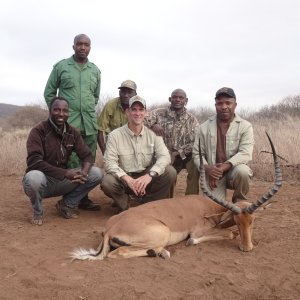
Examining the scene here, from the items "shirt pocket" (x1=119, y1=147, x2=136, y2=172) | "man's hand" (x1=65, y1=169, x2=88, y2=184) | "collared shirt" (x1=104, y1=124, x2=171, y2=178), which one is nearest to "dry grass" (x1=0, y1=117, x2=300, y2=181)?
"collared shirt" (x1=104, y1=124, x2=171, y2=178)

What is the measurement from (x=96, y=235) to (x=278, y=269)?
232 cm

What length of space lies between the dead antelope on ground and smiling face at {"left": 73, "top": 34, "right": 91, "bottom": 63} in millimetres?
2932

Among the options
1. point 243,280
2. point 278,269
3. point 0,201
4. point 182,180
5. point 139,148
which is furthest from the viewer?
point 182,180

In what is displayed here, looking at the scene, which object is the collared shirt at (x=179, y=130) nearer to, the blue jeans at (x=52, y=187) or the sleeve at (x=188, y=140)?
the sleeve at (x=188, y=140)

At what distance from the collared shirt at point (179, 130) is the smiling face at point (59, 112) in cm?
187

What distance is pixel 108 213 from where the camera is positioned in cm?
684

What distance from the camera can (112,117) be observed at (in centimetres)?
739

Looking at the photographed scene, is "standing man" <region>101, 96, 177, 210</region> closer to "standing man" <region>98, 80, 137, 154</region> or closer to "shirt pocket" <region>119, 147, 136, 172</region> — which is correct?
"shirt pocket" <region>119, 147, 136, 172</region>

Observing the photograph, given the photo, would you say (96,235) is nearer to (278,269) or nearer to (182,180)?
(278,269)

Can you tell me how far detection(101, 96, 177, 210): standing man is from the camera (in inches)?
242

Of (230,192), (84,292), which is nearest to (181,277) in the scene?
(84,292)

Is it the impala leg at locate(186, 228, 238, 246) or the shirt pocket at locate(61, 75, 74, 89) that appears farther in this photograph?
the shirt pocket at locate(61, 75, 74, 89)

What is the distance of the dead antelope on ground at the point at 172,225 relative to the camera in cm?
462

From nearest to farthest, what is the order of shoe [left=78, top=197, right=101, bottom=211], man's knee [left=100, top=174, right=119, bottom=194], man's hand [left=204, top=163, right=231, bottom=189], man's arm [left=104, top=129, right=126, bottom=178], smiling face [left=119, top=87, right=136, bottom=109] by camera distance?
man's hand [left=204, top=163, right=231, bottom=189] < man's arm [left=104, top=129, right=126, bottom=178] < man's knee [left=100, top=174, right=119, bottom=194] < shoe [left=78, top=197, right=101, bottom=211] < smiling face [left=119, top=87, right=136, bottom=109]
